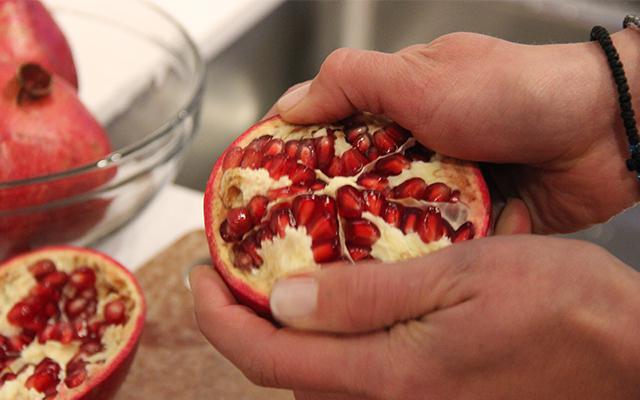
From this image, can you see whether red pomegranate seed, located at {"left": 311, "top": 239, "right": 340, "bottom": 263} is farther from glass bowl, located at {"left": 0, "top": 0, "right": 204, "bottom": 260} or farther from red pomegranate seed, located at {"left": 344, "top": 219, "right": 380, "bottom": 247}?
glass bowl, located at {"left": 0, "top": 0, "right": 204, "bottom": 260}

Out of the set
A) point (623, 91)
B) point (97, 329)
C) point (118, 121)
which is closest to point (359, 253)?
point (623, 91)

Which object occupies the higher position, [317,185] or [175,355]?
[317,185]

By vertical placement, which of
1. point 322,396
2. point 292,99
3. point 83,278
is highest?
point 292,99

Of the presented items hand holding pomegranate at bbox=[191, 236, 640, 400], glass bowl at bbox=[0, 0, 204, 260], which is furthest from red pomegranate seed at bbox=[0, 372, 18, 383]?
hand holding pomegranate at bbox=[191, 236, 640, 400]

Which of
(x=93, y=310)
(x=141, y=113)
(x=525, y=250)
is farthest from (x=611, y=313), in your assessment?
(x=141, y=113)

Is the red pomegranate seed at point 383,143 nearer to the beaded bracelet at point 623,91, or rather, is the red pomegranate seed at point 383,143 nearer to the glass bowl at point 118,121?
the beaded bracelet at point 623,91

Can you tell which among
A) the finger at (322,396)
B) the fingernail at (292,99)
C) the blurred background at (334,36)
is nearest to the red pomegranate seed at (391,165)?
the fingernail at (292,99)

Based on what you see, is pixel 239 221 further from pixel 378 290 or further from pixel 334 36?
pixel 334 36
